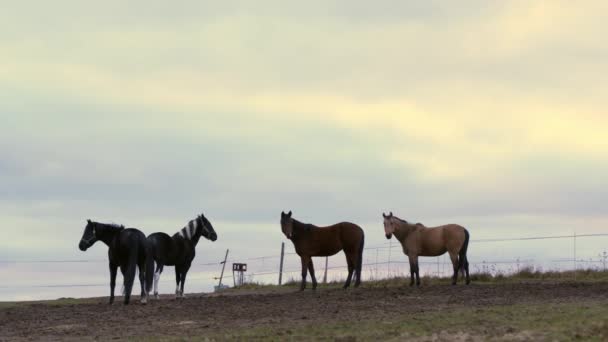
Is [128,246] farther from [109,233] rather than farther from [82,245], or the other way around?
[82,245]

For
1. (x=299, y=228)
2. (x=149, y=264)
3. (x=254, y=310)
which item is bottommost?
(x=254, y=310)

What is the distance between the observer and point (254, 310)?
Result: 17.9 meters

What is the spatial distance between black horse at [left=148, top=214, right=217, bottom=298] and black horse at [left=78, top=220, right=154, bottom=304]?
2.71 ft

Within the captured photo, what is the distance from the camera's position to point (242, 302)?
65.6 feet

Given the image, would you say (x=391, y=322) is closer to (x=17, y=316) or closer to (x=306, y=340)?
(x=306, y=340)

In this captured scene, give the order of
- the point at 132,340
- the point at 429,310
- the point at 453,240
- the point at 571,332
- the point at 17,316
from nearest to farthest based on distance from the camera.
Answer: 1. the point at 571,332
2. the point at 132,340
3. the point at 429,310
4. the point at 17,316
5. the point at 453,240

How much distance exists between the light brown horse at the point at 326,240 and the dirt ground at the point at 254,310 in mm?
1599

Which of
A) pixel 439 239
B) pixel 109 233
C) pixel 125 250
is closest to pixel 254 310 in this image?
pixel 125 250

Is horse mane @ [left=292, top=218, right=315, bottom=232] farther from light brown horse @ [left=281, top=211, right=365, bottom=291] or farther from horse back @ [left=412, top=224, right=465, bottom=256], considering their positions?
horse back @ [left=412, top=224, right=465, bottom=256]

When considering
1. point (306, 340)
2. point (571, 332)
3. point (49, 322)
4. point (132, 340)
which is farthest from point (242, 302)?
point (571, 332)

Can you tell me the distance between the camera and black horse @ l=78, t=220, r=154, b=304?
68.2ft

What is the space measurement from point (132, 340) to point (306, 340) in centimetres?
299

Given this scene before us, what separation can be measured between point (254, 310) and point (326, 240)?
6177 mm

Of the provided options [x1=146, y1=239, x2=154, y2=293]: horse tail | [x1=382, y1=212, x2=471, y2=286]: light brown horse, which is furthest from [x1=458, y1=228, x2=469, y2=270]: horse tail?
[x1=146, y1=239, x2=154, y2=293]: horse tail
